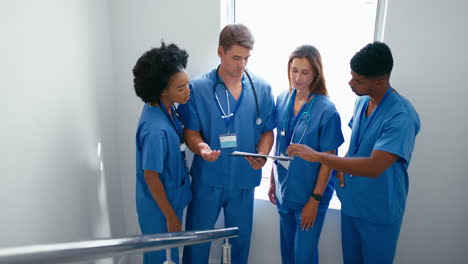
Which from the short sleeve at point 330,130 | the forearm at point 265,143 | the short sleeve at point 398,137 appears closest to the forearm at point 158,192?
the forearm at point 265,143

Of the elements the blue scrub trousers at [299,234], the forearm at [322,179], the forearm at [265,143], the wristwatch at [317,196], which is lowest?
the blue scrub trousers at [299,234]

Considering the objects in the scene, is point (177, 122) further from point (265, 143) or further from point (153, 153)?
point (265, 143)

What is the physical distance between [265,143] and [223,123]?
0.30 meters

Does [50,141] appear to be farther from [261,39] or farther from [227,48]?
[261,39]

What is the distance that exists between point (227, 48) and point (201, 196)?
854 mm

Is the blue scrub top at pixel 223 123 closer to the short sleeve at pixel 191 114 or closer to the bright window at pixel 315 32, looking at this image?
the short sleeve at pixel 191 114

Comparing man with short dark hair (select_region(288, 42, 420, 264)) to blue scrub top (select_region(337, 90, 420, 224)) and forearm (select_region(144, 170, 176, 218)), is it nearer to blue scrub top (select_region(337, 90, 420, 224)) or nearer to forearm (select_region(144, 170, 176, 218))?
blue scrub top (select_region(337, 90, 420, 224))

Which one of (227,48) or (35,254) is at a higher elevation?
(227,48)

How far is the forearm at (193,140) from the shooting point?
1.91 meters

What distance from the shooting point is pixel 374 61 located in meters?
1.48

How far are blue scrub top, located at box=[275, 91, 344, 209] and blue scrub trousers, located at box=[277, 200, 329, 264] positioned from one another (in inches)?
2.3

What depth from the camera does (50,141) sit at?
5.27ft

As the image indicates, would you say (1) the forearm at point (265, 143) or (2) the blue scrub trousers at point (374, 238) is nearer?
(2) the blue scrub trousers at point (374, 238)

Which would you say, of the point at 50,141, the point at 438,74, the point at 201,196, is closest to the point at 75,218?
the point at 50,141
